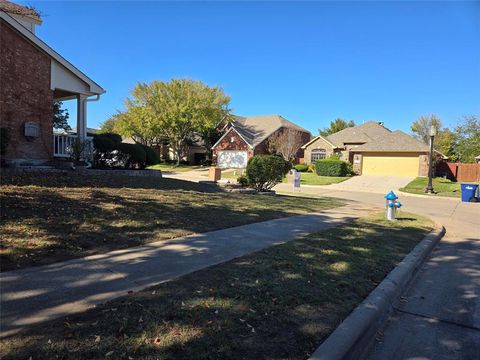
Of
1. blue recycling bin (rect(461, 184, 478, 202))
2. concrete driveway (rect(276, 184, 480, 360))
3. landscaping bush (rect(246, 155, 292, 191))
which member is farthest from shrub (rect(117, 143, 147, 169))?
blue recycling bin (rect(461, 184, 478, 202))

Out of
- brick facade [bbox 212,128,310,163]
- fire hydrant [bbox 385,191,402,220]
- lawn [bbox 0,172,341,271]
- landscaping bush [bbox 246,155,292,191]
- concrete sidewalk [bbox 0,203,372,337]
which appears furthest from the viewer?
brick facade [bbox 212,128,310,163]

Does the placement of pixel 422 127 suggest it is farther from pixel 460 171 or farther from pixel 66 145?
pixel 66 145

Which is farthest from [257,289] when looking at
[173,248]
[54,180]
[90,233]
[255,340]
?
[54,180]

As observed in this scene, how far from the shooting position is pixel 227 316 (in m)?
3.50

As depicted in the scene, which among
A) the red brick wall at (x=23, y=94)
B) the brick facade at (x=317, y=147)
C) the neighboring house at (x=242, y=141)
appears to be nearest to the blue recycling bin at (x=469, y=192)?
the red brick wall at (x=23, y=94)

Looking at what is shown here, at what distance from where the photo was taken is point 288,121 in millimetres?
55656

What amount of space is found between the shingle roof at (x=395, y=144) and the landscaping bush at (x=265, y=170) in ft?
87.5

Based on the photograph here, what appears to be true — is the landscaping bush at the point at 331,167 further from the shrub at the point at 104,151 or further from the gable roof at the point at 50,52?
the gable roof at the point at 50,52

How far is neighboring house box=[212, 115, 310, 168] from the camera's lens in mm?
48250

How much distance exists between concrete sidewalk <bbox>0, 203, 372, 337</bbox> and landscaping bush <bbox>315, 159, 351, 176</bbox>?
103 feet

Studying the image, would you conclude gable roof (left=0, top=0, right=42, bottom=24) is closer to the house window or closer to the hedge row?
the hedge row

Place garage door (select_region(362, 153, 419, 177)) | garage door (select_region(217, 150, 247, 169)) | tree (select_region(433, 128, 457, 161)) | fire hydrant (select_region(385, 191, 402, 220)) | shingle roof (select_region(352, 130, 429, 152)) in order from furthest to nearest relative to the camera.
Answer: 1. tree (select_region(433, 128, 457, 161))
2. garage door (select_region(217, 150, 247, 169))
3. garage door (select_region(362, 153, 419, 177))
4. shingle roof (select_region(352, 130, 429, 152))
5. fire hydrant (select_region(385, 191, 402, 220))

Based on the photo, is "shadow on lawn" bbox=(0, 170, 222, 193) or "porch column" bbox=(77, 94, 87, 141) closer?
"shadow on lawn" bbox=(0, 170, 222, 193)

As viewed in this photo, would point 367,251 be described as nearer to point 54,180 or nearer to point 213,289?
point 213,289
